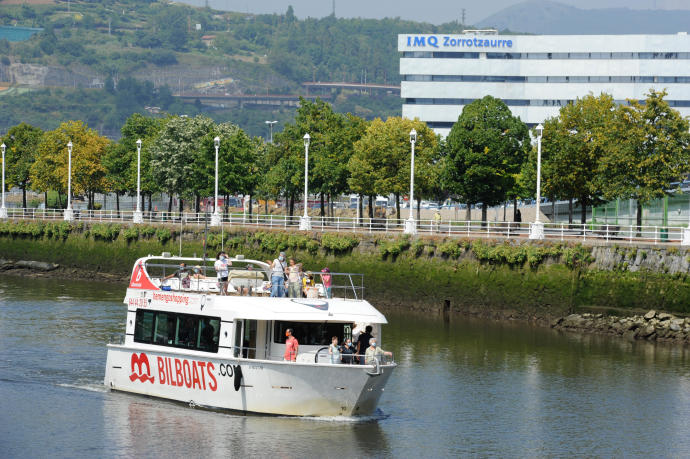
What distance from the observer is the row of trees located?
58.8 meters

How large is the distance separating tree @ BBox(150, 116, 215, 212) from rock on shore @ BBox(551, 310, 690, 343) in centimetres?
4397

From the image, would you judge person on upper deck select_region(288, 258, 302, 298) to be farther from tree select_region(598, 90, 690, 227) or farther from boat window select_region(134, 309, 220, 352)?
tree select_region(598, 90, 690, 227)

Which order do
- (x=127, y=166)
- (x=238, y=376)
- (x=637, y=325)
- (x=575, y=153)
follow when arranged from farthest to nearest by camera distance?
(x=127, y=166), (x=575, y=153), (x=637, y=325), (x=238, y=376)

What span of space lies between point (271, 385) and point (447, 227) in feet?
104

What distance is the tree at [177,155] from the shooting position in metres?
91.1

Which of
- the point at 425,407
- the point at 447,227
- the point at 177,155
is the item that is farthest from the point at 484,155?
the point at 425,407

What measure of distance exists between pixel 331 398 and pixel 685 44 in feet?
377

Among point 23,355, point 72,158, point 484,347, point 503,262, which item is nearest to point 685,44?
point 72,158

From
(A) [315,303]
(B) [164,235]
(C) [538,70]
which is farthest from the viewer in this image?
(C) [538,70]

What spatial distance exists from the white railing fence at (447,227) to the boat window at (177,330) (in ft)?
61.9

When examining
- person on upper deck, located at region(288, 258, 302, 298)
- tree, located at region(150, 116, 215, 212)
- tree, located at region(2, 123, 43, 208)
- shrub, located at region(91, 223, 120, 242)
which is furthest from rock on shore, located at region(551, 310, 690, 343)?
tree, located at region(2, 123, 43, 208)

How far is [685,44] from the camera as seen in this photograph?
134625 mm

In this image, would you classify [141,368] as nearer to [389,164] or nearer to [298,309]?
[298,309]

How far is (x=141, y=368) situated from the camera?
117 feet
